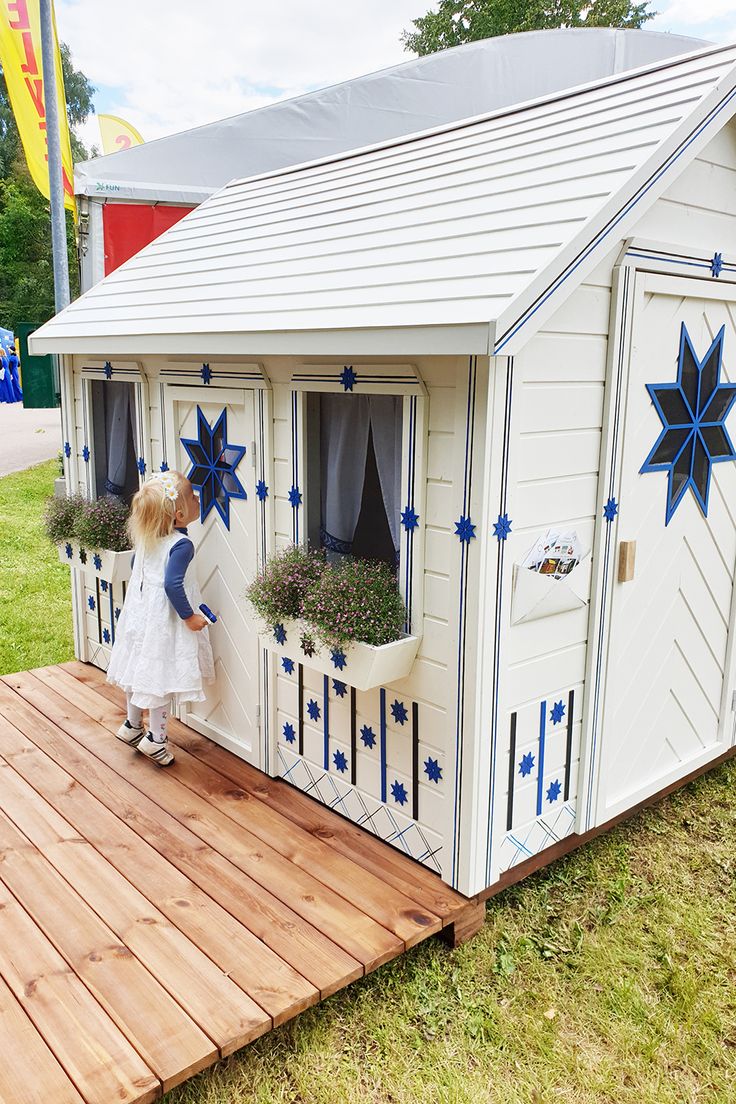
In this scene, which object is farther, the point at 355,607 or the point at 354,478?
the point at 354,478

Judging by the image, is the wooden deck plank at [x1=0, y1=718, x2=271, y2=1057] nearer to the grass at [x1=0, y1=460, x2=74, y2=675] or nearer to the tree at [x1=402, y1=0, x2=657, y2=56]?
the grass at [x1=0, y1=460, x2=74, y2=675]

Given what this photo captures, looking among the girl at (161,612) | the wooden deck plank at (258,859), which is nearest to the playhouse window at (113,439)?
the girl at (161,612)

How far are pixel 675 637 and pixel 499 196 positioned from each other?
2262 millimetres

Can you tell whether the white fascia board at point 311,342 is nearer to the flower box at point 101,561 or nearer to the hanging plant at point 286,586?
the hanging plant at point 286,586

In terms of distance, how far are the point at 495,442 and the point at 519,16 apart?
27571mm

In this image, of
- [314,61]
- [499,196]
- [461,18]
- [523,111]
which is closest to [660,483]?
[499,196]

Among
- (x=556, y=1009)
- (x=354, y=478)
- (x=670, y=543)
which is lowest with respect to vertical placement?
(x=556, y=1009)

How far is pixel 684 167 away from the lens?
11.2 feet

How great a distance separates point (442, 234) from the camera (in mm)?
3576

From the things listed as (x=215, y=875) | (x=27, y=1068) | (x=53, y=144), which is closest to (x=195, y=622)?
(x=215, y=875)

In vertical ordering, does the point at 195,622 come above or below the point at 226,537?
below

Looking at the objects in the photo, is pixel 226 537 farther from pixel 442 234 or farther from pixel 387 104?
pixel 387 104

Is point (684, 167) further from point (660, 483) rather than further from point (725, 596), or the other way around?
point (725, 596)

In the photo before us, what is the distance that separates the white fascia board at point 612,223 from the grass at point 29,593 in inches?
158
